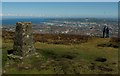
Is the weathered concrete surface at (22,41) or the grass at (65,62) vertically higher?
the weathered concrete surface at (22,41)

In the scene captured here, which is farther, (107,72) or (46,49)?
(46,49)

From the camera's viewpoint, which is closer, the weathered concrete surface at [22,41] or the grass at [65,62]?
the grass at [65,62]

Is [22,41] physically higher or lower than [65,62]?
higher

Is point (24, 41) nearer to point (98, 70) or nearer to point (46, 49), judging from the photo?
point (46, 49)

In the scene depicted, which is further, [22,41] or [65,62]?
[22,41]

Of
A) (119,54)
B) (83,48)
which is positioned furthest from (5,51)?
(119,54)
